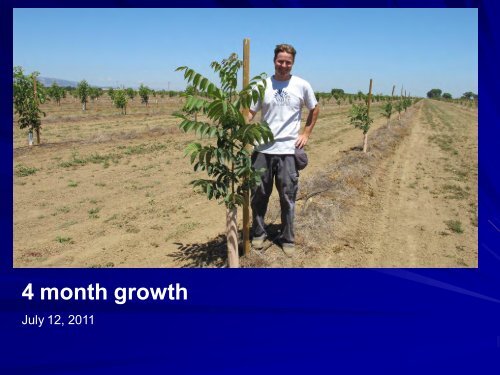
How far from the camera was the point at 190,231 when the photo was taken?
6234 mm

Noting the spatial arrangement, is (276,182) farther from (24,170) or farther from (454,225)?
(24,170)

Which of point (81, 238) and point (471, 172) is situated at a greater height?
point (471, 172)

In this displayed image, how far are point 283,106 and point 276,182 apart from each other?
891 mm

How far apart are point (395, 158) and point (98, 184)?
8815 mm

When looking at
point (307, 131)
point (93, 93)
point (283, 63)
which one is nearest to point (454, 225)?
point (307, 131)

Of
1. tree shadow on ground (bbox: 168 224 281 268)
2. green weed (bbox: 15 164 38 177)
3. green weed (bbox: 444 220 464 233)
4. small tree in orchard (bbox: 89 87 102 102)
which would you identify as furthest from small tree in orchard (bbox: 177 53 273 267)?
small tree in orchard (bbox: 89 87 102 102)

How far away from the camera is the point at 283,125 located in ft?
14.1

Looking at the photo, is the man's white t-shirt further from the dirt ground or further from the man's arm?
the dirt ground

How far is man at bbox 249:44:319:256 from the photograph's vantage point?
4188mm

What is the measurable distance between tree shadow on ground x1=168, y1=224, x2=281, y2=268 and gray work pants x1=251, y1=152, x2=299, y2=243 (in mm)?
513

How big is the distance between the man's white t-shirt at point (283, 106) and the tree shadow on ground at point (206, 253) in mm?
1438

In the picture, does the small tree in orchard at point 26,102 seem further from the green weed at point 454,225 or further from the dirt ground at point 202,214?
the green weed at point 454,225
